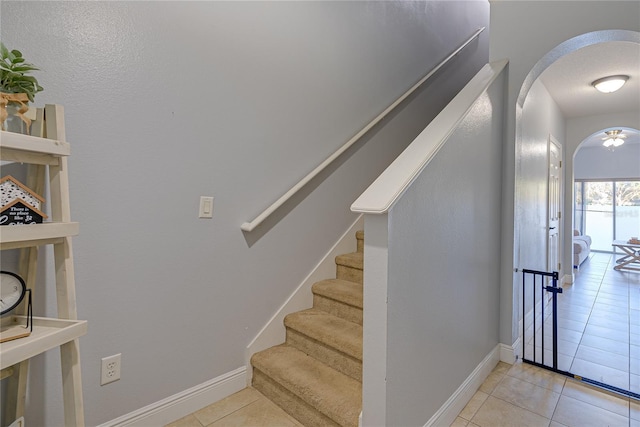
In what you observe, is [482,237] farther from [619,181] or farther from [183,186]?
[619,181]

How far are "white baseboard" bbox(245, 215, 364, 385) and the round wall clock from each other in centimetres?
117

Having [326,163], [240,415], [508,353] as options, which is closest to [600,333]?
[508,353]

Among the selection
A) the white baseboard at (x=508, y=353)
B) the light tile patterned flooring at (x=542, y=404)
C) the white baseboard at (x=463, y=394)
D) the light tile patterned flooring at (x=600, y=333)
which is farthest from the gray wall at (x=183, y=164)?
the light tile patterned flooring at (x=600, y=333)

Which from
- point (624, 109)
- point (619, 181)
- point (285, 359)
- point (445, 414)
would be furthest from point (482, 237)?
point (619, 181)

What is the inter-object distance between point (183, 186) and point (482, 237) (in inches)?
71.1

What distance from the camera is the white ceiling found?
270 centimetres

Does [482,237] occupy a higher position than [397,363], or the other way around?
[482,237]

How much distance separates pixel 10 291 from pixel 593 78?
472 cm

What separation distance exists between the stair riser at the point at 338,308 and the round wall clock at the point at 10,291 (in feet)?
5.07

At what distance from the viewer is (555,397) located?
188 centimetres

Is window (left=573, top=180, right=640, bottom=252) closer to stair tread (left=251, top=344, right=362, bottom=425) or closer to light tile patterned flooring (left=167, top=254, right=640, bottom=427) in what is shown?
light tile patterned flooring (left=167, top=254, right=640, bottom=427)

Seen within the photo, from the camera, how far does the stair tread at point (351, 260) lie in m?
2.27

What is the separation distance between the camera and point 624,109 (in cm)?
423

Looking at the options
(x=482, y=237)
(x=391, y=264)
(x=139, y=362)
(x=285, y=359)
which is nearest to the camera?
(x=391, y=264)
